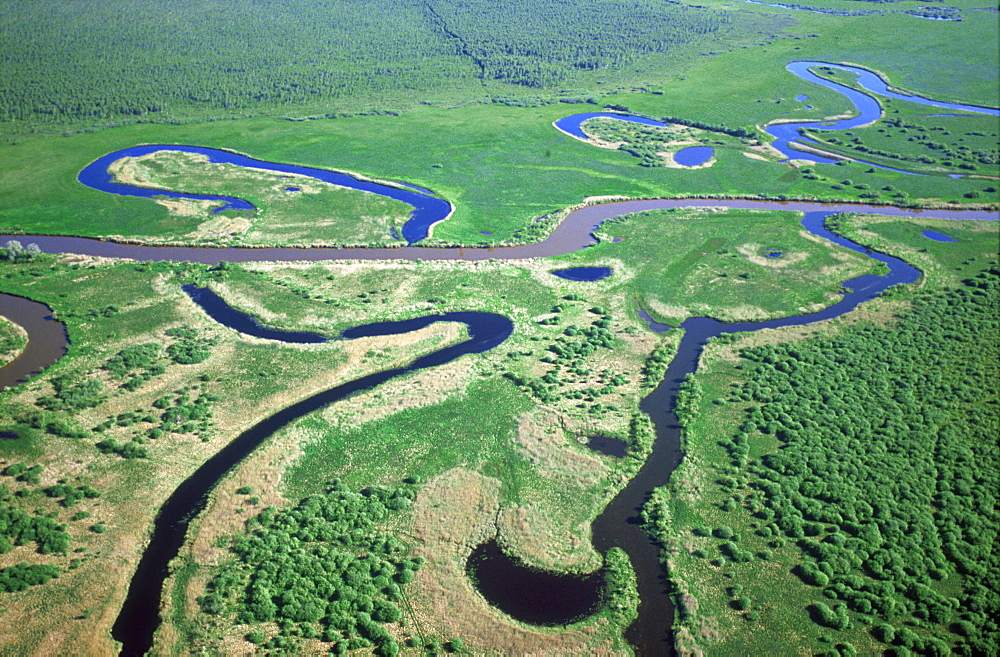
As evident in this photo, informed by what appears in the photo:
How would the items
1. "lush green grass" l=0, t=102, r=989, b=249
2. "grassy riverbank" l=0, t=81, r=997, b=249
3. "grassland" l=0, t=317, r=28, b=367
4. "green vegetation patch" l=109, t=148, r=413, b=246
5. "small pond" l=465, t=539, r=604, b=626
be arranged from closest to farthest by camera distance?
1. "small pond" l=465, t=539, r=604, b=626
2. "grassland" l=0, t=317, r=28, b=367
3. "green vegetation patch" l=109, t=148, r=413, b=246
4. "grassy riverbank" l=0, t=81, r=997, b=249
5. "lush green grass" l=0, t=102, r=989, b=249

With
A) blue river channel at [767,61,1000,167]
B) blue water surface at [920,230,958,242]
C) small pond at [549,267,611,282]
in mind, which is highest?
blue river channel at [767,61,1000,167]

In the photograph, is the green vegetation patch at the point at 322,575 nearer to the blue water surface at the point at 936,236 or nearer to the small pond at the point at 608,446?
the small pond at the point at 608,446

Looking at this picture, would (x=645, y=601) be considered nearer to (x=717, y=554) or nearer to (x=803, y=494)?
(x=717, y=554)

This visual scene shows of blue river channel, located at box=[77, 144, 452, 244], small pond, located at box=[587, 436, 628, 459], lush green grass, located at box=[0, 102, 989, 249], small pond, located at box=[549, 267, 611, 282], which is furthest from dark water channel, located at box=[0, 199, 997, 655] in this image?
blue river channel, located at box=[77, 144, 452, 244]

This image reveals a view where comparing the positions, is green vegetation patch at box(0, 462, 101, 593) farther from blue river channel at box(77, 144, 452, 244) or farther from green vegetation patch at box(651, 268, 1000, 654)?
blue river channel at box(77, 144, 452, 244)

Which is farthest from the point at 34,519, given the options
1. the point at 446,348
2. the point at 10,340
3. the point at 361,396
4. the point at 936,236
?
the point at 936,236

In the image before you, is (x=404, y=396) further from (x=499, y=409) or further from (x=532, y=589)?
(x=532, y=589)
